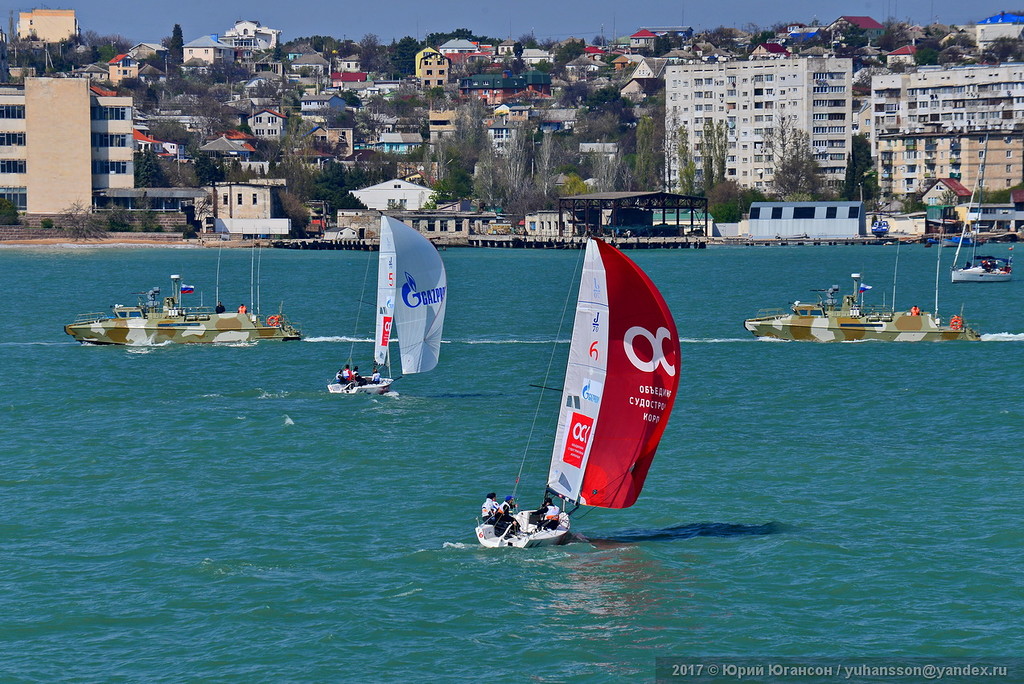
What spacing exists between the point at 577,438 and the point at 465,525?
5.05m

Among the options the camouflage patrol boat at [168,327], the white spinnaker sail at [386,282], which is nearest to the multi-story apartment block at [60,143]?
the camouflage patrol boat at [168,327]

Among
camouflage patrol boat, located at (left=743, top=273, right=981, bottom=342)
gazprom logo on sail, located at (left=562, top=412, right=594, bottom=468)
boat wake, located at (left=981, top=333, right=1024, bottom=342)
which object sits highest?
gazprom logo on sail, located at (left=562, top=412, right=594, bottom=468)

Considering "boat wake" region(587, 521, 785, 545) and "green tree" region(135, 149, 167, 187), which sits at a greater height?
"green tree" region(135, 149, 167, 187)

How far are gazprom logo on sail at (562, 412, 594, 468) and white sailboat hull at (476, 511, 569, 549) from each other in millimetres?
1732

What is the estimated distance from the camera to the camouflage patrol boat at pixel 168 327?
224 ft

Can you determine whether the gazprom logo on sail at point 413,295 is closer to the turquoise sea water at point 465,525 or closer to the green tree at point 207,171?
the turquoise sea water at point 465,525

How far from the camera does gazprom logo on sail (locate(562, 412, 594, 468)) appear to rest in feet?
94.7

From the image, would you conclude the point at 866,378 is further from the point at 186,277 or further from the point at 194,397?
the point at 186,277

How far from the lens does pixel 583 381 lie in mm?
28719

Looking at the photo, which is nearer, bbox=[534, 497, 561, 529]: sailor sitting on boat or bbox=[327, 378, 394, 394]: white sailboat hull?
bbox=[534, 497, 561, 529]: sailor sitting on boat

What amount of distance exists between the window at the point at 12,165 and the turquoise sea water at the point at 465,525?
112m

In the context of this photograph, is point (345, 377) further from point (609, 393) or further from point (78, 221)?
point (78, 221)

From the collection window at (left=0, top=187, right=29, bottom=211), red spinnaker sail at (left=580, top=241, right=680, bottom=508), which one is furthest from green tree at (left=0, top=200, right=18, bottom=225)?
red spinnaker sail at (left=580, top=241, right=680, bottom=508)

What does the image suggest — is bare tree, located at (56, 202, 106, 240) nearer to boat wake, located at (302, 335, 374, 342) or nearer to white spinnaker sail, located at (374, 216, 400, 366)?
boat wake, located at (302, 335, 374, 342)
